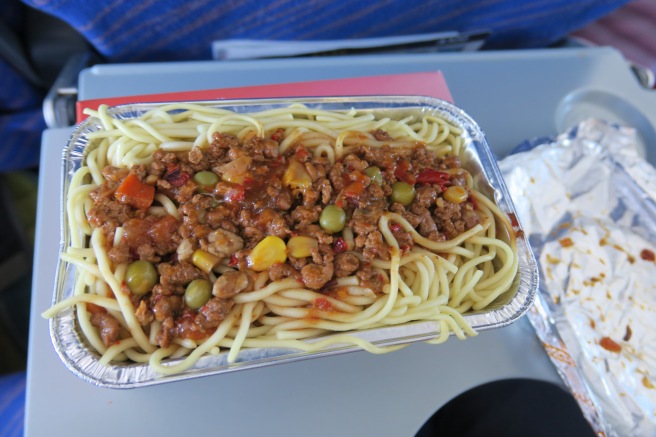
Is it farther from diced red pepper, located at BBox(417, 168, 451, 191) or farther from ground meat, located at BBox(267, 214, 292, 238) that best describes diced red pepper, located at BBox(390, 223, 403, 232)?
ground meat, located at BBox(267, 214, 292, 238)

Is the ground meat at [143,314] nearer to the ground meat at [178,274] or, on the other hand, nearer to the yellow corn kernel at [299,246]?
the ground meat at [178,274]

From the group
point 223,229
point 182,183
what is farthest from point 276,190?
point 182,183

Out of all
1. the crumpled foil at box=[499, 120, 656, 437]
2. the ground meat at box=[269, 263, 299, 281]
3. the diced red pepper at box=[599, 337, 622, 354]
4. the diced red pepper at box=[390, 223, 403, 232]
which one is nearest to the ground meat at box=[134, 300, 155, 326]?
the ground meat at box=[269, 263, 299, 281]

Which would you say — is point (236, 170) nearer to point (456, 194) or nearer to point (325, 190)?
point (325, 190)

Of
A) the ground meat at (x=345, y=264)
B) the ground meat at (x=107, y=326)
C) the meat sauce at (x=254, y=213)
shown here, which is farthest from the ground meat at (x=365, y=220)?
the ground meat at (x=107, y=326)

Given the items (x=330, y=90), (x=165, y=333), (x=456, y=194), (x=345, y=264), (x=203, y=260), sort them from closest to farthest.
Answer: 1. (x=165, y=333)
2. (x=203, y=260)
3. (x=345, y=264)
4. (x=456, y=194)
5. (x=330, y=90)

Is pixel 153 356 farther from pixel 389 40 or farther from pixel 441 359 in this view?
pixel 389 40

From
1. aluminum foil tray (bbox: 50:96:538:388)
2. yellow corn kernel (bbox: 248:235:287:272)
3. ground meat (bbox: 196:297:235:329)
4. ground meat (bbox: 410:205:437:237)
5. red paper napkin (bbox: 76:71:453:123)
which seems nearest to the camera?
aluminum foil tray (bbox: 50:96:538:388)

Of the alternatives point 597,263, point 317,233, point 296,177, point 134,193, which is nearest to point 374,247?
point 317,233
